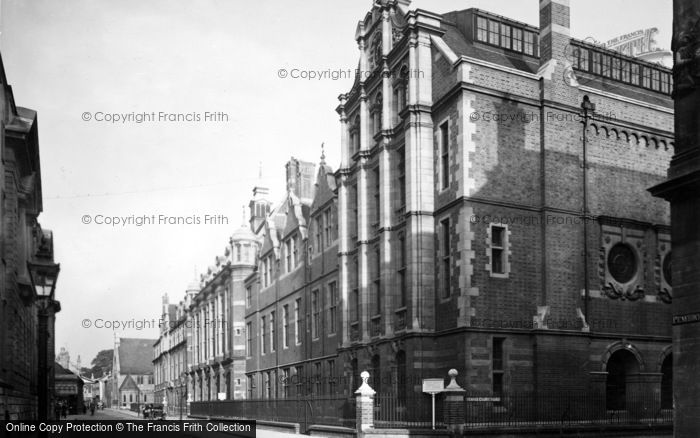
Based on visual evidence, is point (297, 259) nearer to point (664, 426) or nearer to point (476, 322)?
point (476, 322)

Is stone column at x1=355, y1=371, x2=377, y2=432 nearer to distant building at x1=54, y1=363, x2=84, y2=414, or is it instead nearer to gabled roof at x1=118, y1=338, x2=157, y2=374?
distant building at x1=54, y1=363, x2=84, y2=414

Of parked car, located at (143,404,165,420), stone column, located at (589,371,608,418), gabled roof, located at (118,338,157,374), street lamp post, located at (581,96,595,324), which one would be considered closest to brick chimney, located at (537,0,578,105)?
street lamp post, located at (581,96,595,324)

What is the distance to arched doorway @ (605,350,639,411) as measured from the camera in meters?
28.9

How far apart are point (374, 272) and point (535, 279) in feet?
24.9

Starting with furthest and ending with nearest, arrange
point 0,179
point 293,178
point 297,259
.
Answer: point 293,178
point 297,259
point 0,179

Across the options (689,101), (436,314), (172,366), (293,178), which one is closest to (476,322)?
(436,314)

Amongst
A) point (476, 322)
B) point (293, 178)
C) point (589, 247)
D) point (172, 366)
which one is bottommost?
point (172, 366)

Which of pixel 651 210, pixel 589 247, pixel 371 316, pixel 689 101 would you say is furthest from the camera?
pixel 371 316

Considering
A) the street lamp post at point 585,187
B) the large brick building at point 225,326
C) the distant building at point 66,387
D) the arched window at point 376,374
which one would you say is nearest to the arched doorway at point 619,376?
the street lamp post at point 585,187

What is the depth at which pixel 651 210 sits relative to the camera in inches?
1215

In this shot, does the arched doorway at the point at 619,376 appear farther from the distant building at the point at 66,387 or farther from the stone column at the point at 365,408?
the distant building at the point at 66,387

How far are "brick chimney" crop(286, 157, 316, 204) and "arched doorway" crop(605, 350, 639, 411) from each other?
101 ft

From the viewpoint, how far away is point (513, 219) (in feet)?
91.6

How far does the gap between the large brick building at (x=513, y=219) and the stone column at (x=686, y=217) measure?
458 inches
